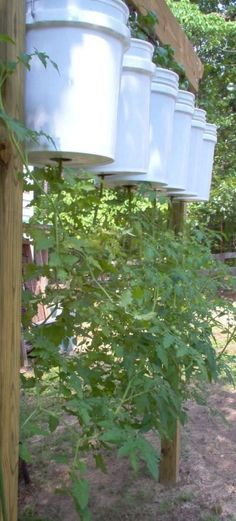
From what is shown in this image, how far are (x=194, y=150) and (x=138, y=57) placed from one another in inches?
33.1

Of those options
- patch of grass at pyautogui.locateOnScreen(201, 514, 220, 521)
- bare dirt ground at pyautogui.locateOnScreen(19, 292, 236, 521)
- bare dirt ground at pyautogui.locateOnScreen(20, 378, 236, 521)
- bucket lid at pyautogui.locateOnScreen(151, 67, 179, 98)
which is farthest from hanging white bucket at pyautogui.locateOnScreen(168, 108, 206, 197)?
patch of grass at pyautogui.locateOnScreen(201, 514, 220, 521)

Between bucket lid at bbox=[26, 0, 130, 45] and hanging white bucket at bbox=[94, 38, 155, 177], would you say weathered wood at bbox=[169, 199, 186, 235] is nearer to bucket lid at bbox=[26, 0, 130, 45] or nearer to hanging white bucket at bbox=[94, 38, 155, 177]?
hanging white bucket at bbox=[94, 38, 155, 177]

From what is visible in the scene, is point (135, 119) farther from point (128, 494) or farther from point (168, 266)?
point (128, 494)

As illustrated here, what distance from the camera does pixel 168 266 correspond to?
79.4 inches

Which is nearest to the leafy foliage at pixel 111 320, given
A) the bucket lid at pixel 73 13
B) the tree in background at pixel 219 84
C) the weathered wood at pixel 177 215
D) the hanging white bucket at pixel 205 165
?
the bucket lid at pixel 73 13

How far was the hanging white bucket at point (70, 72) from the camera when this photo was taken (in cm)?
122

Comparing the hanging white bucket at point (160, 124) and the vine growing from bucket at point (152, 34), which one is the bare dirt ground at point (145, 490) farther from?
the vine growing from bucket at point (152, 34)

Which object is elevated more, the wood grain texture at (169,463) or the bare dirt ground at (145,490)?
the wood grain texture at (169,463)

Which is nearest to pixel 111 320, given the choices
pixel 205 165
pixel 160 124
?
pixel 160 124

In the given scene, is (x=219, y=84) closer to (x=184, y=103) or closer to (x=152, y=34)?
(x=152, y=34)

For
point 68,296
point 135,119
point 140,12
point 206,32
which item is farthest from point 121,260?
point 206,32

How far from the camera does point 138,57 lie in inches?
64.2

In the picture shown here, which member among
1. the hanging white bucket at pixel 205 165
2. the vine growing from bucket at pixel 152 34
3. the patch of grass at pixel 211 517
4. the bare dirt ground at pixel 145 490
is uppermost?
the vine growing from bucket at pixel 152 34

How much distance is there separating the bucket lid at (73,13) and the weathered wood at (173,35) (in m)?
0.94
